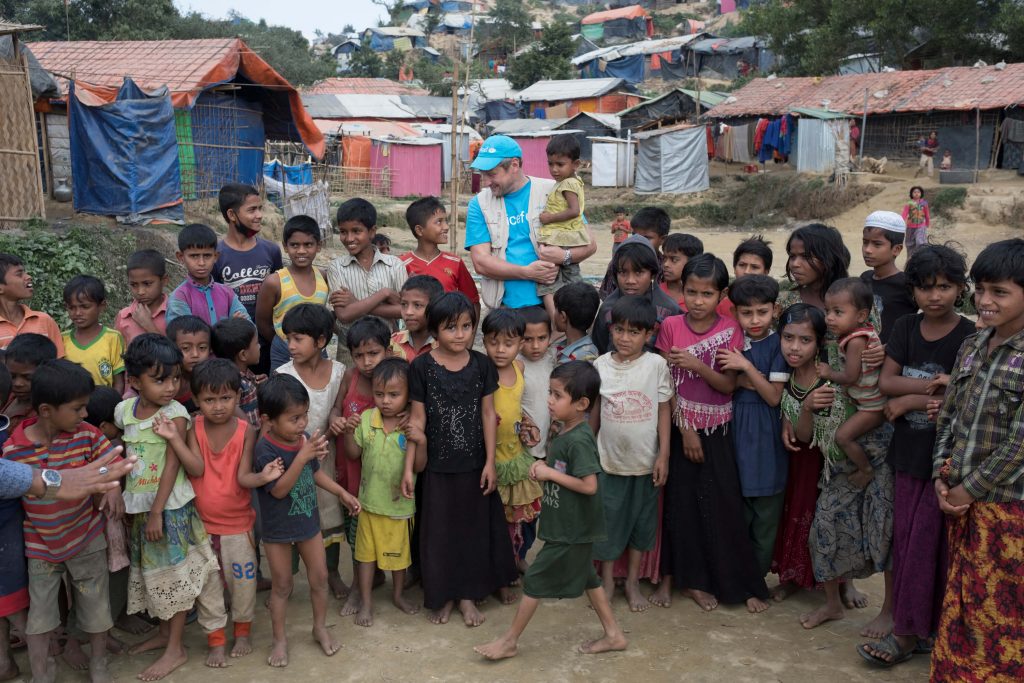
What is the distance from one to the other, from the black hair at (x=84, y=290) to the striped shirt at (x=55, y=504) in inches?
27.3

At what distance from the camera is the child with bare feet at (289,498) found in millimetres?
3199

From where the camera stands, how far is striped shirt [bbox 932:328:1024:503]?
2596 millimetres

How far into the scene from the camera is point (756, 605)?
12.3 feet

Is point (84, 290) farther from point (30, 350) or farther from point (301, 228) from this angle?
point (301, 228)

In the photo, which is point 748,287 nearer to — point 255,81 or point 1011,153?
point 255,81

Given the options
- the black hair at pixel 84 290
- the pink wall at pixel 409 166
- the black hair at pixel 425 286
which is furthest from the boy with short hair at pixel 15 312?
the pink wall at pixel 409 166

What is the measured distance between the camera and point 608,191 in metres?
29.7

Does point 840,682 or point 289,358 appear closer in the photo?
point 840,682

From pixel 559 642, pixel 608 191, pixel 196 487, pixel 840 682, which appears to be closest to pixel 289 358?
pixel 196 487

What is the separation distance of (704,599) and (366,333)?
1887 millimetres

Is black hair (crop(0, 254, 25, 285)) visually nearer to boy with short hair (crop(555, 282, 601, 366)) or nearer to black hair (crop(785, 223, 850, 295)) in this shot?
boy with short hair (crop(555, 282, 601, 366))

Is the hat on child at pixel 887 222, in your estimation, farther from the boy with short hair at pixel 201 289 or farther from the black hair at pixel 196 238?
the black hair at pixel 196 238

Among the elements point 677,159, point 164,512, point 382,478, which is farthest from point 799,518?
point 677,159

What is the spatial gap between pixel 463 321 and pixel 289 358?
97cm
